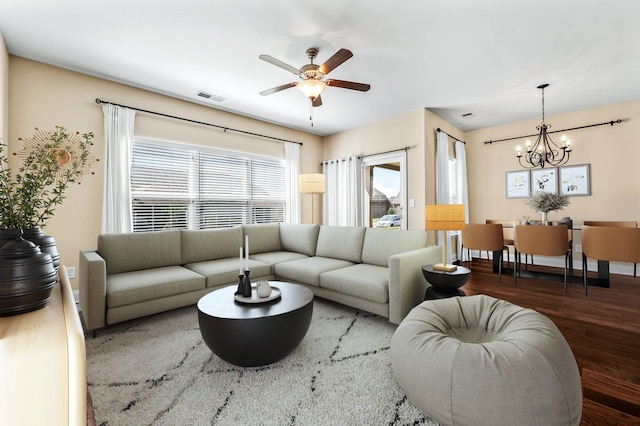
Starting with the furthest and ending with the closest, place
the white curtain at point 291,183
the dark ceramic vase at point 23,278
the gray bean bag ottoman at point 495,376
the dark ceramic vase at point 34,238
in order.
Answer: the white curtain at point 291,183
the gray bean bag ottoman at point 495,376
the dark ceramic vase at point 34,238
the dark ceramic vase at point 23,278

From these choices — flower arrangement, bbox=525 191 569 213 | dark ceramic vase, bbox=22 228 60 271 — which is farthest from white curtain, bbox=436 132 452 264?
dark ceramic vase, bbox=22 228 60 271

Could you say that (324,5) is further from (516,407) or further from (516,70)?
(516,407)

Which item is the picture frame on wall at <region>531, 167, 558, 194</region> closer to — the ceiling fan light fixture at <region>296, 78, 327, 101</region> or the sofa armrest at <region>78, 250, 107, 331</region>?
the ceiling fan light fixture at <region>296, 78, 327, 101</region>

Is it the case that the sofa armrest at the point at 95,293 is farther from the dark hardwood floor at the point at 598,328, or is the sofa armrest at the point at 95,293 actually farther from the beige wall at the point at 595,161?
the beige wall at the point at 595,161

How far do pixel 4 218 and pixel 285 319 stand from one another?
1.41 metres

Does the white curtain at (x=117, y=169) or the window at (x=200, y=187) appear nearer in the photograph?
the white curtain at (x=117, y=169)

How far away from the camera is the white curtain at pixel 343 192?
18.1ft

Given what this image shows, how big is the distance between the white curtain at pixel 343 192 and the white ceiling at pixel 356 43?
163 cm

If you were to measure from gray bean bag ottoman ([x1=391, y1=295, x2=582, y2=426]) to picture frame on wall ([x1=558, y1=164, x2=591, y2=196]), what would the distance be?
4.45 meters

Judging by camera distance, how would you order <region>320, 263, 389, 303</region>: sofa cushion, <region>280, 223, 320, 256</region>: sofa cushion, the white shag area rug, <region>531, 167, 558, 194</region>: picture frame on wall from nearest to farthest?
the white shag area rug → <region>320, 263, 389, 303</region>: sofa cushion → <region>280, 223, 320, 256</region>: sofa cushion → <region>531, 167, 558, 194</region>: picture frame on wall

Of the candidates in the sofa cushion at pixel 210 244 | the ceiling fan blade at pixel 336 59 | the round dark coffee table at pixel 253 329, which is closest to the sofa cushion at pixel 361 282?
the round dark coffee table at pixel 253 329

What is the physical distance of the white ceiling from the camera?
2.31 m

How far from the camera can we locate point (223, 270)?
3.19 metres

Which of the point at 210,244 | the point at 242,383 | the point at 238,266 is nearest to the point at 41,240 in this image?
the point at 242,383
